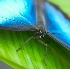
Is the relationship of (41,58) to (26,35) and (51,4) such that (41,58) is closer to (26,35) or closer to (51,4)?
(26,35)

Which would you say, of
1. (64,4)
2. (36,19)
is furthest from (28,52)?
(64,4)

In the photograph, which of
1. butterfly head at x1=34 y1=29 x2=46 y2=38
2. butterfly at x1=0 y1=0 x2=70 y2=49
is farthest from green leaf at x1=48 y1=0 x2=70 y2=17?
butterfly head at x1=34 y1=29 x2=46 y2=38

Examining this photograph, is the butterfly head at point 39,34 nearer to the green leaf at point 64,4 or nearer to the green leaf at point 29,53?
the green leaf at point 29,53

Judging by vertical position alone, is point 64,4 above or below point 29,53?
above

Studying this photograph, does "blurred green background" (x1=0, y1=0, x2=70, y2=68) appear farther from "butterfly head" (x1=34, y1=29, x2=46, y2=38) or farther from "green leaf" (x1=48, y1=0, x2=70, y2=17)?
"green leaf" (x1=48, y1=0, x2=70, y2=17)

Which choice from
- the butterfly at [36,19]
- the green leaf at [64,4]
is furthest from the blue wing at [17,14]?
the green leaf at [64,4]

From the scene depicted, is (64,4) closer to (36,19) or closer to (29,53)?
(36,19)
